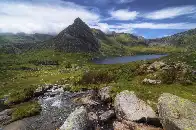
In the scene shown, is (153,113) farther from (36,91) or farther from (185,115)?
(36,91)

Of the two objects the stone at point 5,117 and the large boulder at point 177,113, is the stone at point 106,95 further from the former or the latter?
the large boulder at point 177,113

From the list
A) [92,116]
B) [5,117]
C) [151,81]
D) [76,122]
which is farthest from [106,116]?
[151,81]

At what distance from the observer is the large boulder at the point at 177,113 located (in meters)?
24.3

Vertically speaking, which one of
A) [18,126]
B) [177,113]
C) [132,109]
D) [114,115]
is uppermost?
[177,113]

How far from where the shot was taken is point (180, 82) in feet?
198

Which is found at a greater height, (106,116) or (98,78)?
(106,116)

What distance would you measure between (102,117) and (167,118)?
1732 centimetres

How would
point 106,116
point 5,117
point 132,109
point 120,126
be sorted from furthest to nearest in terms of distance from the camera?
point 5,117
point 106,116
point 132,109
point 120,126

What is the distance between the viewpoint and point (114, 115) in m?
43.8

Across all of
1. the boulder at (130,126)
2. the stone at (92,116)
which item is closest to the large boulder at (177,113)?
the boulder at (130,126)

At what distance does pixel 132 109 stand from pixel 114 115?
5.43 m

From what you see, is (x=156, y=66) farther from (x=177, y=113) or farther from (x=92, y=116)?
(x=177, y=113)

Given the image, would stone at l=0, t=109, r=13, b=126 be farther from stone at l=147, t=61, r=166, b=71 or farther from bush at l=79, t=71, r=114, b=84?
stone at l=147, t=61, r=166, b=71

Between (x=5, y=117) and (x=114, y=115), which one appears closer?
(x=114, y=115)
